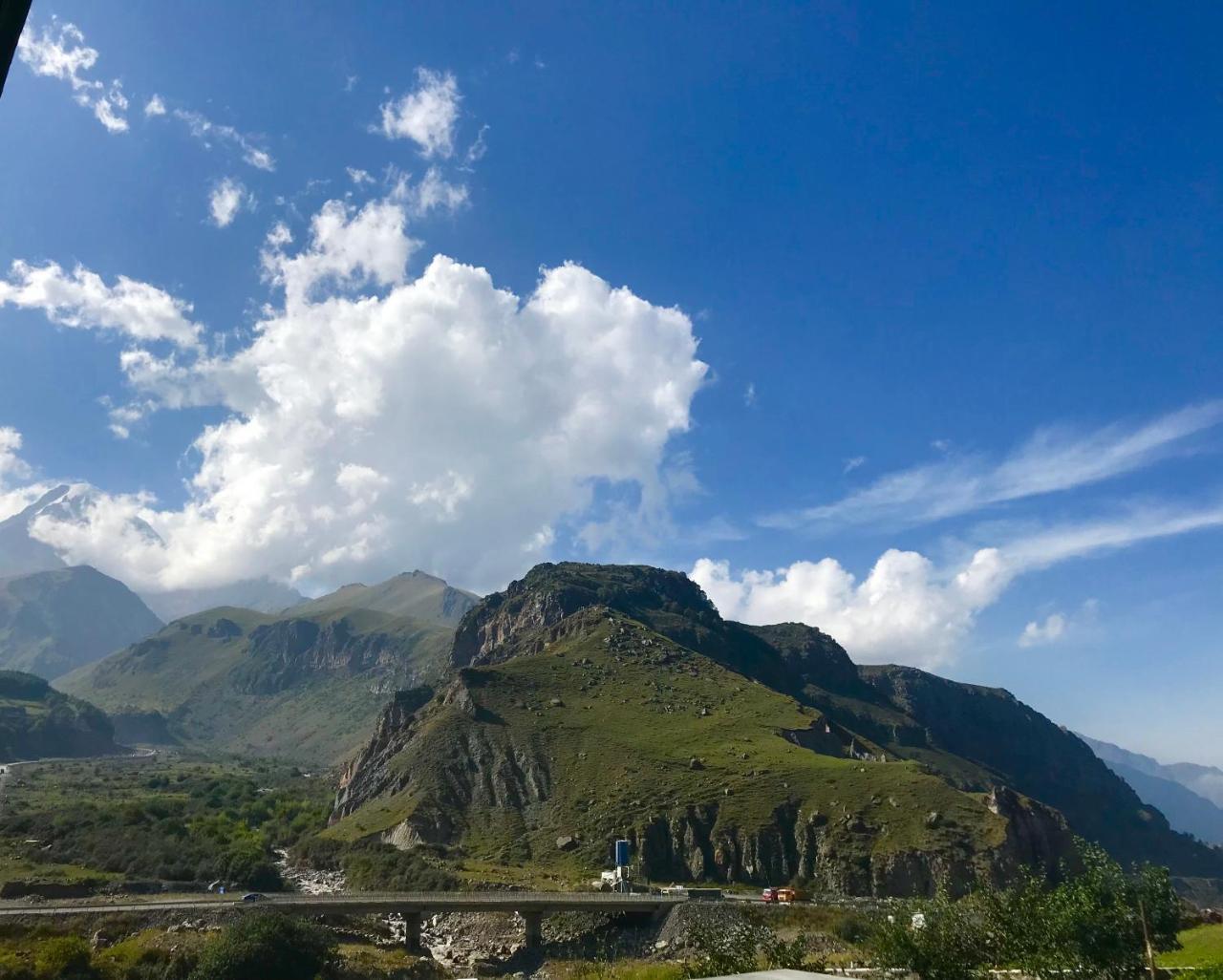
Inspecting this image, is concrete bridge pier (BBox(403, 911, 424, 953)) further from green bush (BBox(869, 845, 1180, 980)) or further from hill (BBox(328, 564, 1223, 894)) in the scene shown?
green bush (BBox(869, 845, 1180, 980))

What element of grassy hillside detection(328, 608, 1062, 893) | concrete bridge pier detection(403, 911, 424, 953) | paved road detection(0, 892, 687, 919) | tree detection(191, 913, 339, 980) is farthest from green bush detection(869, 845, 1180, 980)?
grassy hillside detection(328, 608, 1062, 893)

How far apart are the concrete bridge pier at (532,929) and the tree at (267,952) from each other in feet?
62.0

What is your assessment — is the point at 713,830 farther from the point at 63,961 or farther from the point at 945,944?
the point at 63,961

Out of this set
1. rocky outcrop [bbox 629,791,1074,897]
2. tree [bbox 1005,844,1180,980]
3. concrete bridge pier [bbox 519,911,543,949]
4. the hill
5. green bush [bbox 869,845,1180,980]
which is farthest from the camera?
the hill

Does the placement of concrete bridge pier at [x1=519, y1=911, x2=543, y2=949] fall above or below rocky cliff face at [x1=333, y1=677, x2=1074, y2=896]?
below

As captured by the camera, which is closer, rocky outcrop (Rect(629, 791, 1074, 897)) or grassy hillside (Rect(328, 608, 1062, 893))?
rocky outcrop (Rect(629, 791, 1074, 897))

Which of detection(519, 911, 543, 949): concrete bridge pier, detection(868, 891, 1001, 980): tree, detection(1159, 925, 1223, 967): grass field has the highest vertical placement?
detection(868, 891, 1001, 980): tree

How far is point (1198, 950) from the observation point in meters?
42.4

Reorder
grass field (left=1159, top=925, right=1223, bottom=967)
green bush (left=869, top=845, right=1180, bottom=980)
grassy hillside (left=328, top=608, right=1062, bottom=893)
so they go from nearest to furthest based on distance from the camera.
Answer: green bush (left=869, top=845, right=1180, bottom=980) → grass field (left=1159, top=925, right=1223, bottom=967) → grassy hillside (left=328, top=608, right=1062, bottom=893)

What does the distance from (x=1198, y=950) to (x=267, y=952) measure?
178 feet

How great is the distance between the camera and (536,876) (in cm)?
9488

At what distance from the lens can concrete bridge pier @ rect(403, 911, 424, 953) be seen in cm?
6856

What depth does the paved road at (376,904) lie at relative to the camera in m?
62.3

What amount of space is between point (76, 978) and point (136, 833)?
196ft
